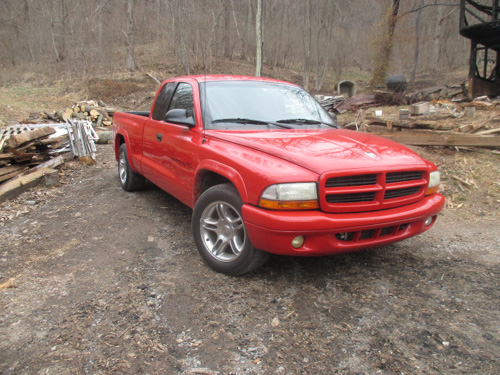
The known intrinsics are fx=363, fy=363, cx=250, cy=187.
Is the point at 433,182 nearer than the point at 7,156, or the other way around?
the point at 433,182

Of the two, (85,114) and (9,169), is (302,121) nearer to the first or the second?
(9,169)

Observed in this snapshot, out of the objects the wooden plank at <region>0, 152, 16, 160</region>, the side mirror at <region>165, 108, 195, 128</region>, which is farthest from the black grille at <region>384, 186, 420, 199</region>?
the wooden plank at <region>0, 152, 16, 160</region>

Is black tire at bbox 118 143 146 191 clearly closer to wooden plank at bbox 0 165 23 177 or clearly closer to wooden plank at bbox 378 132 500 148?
wooden plank at bbox 0 165 23 177

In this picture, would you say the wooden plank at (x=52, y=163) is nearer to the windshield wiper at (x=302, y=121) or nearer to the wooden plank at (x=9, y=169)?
the wooden plank at (x=9, y=169)

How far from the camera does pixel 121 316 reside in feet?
8.66

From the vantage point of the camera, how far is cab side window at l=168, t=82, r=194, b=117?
13.2ft

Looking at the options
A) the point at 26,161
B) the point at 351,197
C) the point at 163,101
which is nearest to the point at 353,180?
the point at 351,197

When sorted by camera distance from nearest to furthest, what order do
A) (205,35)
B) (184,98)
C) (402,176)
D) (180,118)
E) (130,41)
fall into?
(402,176)
(180,118)
(184,98)
(205,35)
(130,41)

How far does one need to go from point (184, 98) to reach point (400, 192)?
102 inches

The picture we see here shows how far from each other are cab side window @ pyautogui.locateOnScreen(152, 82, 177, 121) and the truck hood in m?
1.38

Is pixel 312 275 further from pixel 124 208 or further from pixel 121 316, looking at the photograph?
pixel 124 208

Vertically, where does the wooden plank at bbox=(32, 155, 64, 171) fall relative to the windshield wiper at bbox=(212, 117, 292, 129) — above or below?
below

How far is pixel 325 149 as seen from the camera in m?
2.97

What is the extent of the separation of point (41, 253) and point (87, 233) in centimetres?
55
